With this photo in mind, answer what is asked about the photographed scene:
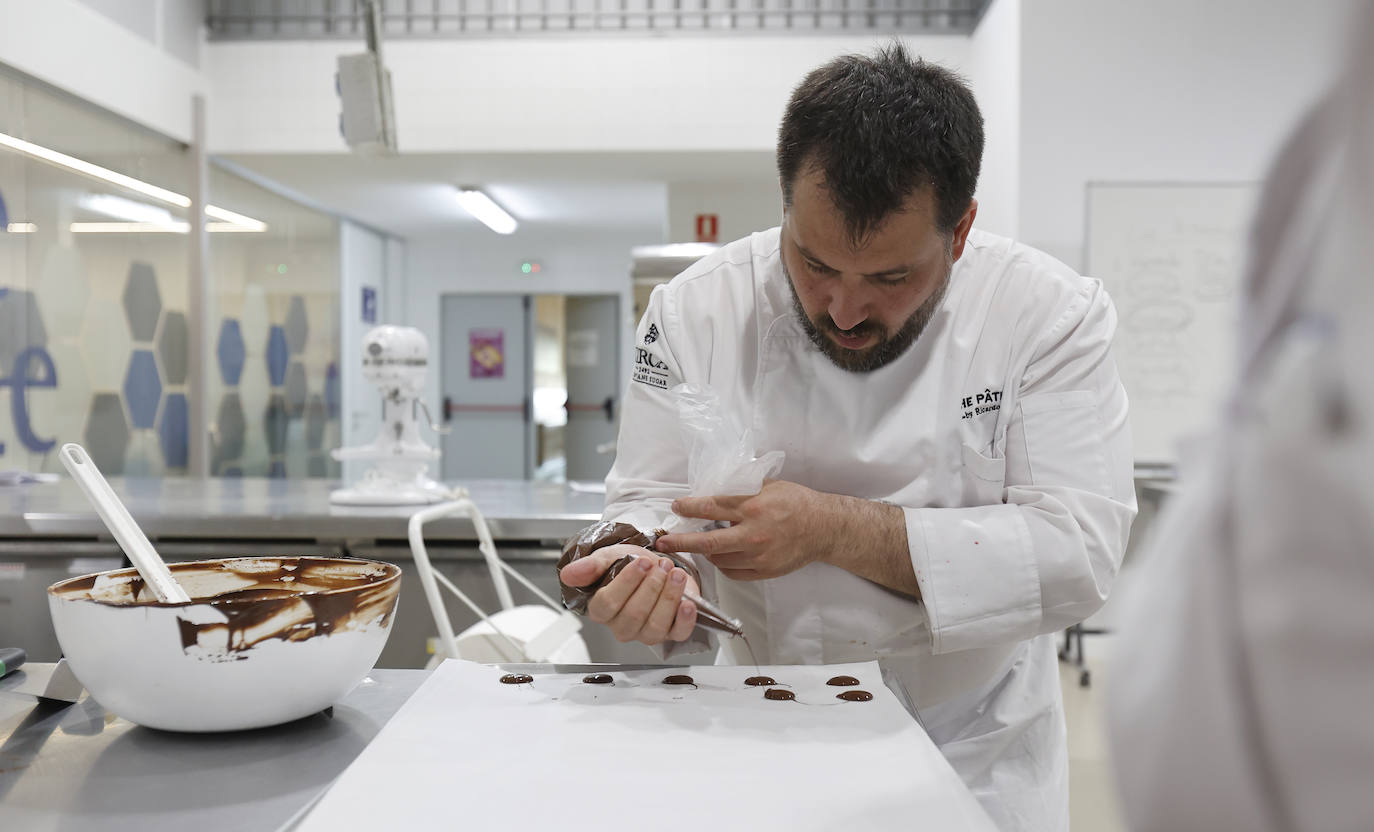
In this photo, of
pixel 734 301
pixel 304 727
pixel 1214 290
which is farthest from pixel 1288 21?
pixel 304 727

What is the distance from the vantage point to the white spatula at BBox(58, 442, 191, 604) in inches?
33.9

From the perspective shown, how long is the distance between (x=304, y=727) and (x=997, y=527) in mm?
748

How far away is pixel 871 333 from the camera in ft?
3.85

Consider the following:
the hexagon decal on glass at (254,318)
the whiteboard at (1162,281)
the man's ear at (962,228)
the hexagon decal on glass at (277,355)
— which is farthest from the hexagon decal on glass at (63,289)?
the whiteboard at (1162,281)

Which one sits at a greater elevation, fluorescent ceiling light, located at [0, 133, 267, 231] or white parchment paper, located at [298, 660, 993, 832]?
fluorescent ceiling light, located at [0, 133, 267, 231]

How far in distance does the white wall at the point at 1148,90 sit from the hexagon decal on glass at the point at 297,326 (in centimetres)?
490

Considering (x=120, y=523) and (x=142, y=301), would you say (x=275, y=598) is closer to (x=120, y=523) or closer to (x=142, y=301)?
(x=120, y=523)

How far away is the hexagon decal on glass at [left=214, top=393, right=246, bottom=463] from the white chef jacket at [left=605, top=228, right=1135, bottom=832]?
5.10 metres

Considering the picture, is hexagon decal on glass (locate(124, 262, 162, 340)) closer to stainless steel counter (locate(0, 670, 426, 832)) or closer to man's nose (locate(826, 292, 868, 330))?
stainless steel counter (locate(0, 670, 426, 832))

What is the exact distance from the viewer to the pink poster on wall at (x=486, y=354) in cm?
876

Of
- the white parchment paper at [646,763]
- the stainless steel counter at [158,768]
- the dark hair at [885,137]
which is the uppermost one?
the dark hair at [885,137]

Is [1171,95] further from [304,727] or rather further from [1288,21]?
[304,727]

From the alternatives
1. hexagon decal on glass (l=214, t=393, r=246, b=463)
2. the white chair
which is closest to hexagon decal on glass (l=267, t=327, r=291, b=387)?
hexagon decal on glass (l=214, t=393, r=246, b=463)

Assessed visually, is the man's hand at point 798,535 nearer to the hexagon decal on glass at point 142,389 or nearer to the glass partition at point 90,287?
the glass partition at point 90,287
